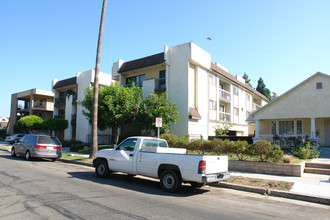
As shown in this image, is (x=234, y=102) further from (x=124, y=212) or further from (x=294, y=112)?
(x=124, y=212)

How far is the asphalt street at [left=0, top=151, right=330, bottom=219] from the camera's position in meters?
5.26

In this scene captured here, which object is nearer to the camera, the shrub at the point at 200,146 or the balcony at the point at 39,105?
the shrub at the point at 200,146

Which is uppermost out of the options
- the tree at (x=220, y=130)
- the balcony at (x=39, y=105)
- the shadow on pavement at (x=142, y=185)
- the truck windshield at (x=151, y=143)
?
the balcony at (x=39, y=105)

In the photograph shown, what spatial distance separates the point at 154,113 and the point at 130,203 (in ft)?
46.7

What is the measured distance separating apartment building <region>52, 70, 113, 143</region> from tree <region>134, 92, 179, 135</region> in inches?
378

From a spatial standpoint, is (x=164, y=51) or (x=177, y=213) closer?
(x=177, y=213)

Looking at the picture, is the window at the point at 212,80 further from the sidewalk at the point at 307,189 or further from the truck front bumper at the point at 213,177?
the truck front bumper at the point at 213,177

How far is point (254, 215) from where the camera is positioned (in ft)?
18.3

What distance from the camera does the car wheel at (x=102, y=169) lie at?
31.4ft

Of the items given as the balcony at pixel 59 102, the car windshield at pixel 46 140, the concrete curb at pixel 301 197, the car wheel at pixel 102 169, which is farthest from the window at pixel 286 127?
the balcony at pixel 59 102

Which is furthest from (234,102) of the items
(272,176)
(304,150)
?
(272,176)

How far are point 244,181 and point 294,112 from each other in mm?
11502

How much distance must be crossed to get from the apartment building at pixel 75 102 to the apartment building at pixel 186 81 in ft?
11.2

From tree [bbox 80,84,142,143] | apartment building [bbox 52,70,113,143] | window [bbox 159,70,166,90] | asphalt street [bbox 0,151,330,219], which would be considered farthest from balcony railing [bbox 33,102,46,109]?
asphalt street [bbox 0,151,330,219]
